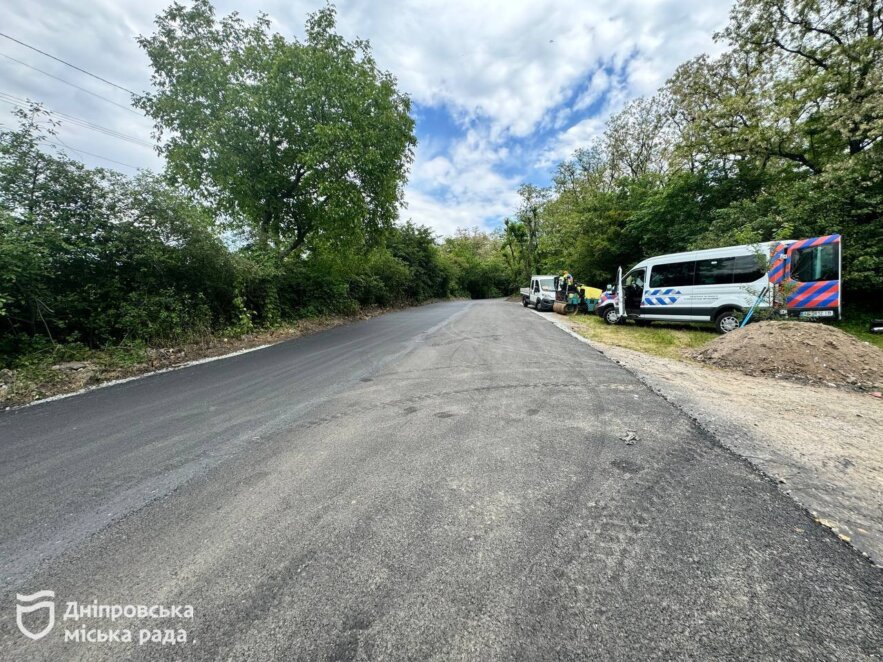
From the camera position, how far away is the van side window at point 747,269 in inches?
308

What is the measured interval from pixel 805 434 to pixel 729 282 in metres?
7.05

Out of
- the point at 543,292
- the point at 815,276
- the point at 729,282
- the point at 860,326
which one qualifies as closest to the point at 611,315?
the point at 729,282

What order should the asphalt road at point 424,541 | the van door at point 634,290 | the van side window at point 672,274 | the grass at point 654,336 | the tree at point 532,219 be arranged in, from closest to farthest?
the asphalt road at point 424,541 < the grass at point 654,336 < the van side window at point 672,274 < the van door at point 634,290 < the tree at point 532,219

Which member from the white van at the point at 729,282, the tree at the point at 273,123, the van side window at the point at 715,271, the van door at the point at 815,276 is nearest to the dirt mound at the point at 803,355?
the van door at the point at 815,276

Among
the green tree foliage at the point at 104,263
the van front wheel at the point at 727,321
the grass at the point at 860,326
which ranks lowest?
the grass at the point at 860,326

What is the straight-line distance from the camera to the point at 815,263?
7.17 metres

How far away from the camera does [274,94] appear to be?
9.30 metres

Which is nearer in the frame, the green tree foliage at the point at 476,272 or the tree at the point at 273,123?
the tree at the point at 273,123

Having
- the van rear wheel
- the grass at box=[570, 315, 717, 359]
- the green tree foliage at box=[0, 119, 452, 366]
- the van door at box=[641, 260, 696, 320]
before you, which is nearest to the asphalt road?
the green tree foliage at box=[0, 119, 452, 366]

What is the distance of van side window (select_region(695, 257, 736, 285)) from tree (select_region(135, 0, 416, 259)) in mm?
9807

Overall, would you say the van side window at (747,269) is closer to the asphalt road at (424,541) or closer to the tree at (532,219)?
the asphalt road at (424,541)

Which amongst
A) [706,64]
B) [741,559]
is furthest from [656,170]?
[741,559]

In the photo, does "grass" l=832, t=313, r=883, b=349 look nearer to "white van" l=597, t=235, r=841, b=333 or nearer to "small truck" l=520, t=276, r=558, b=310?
"white van" l=597, t=235, r=841, b=333

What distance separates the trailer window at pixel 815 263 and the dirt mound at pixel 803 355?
278 centimetres
